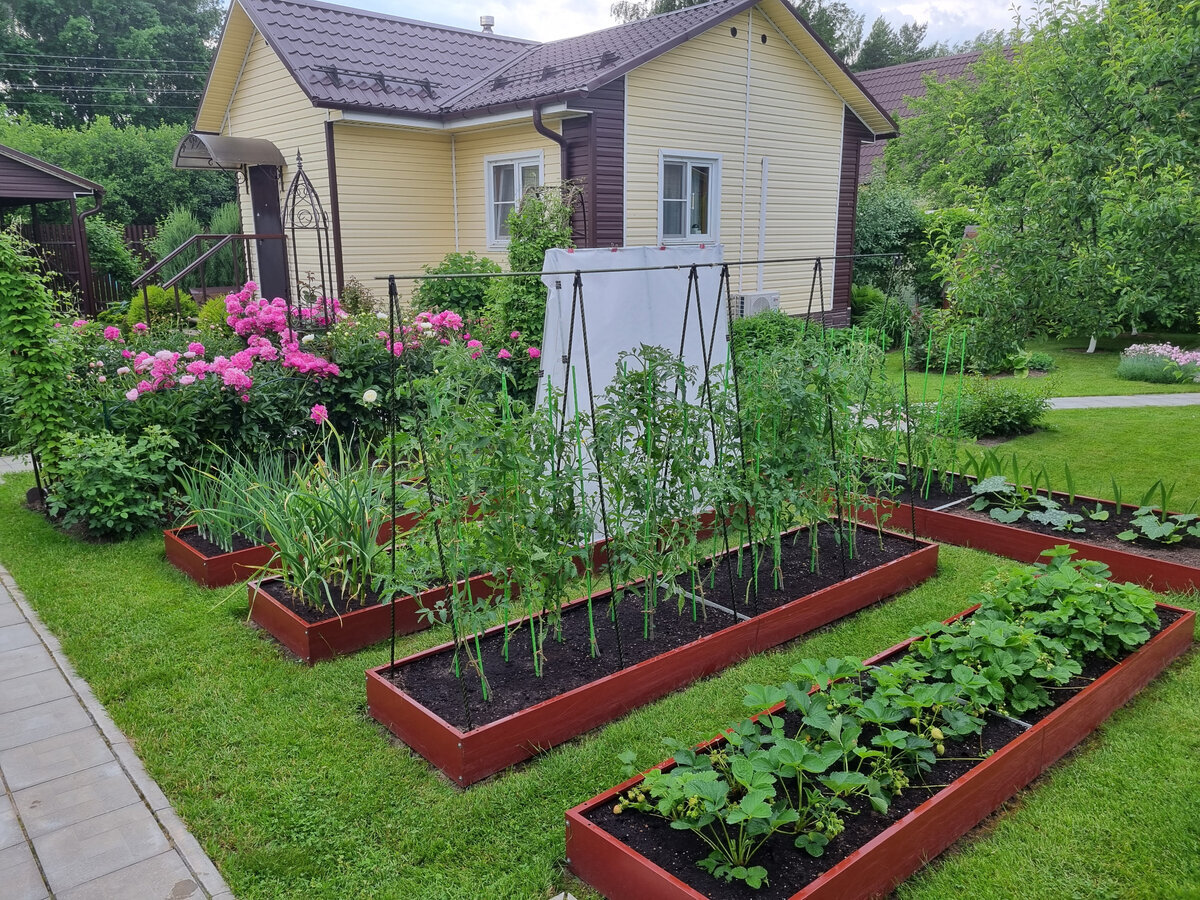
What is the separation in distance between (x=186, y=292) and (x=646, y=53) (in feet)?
26.4

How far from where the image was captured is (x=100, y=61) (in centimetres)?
3081

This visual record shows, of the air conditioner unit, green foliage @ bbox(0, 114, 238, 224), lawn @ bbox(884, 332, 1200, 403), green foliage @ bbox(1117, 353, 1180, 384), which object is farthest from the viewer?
green foliage @ bbox(0, 114, 238, 224)

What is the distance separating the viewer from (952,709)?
2910mm

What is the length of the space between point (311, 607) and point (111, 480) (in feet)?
6.78

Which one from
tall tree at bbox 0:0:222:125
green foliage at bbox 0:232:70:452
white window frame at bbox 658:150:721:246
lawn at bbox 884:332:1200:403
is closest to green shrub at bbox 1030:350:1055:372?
lawn at bbox 884:332:1200:403

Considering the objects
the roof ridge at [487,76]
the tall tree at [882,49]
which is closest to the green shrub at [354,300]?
the roof ridge at [487,76]

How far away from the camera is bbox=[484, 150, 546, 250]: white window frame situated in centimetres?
1071

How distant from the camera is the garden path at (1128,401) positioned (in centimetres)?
861

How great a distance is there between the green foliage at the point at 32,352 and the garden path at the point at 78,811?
83.5 inches

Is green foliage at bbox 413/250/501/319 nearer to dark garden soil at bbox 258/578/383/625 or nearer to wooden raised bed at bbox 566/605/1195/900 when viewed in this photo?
dark garden soil at bbox 258/578/383/625

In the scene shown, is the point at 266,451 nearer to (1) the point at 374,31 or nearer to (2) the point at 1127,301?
(2) the point at 1127,301

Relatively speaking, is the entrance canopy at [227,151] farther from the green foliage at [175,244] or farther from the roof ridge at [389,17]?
the green foliage at [175,244]

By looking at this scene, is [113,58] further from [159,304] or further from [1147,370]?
[1147,370]

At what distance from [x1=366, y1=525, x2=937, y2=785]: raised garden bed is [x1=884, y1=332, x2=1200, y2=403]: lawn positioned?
Answer: 4.21 metres
